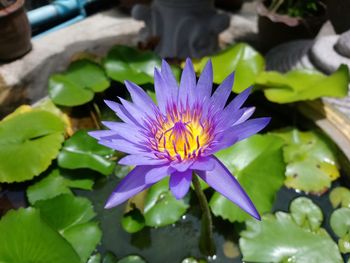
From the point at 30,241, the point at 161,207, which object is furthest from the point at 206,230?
the point at 30,241

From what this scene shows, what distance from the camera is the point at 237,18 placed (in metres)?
2.60

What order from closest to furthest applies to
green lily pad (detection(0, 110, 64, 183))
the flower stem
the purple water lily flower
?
the purple water lily flower, the flower stem, green lily pad (detection(0, 110, 64, 183))

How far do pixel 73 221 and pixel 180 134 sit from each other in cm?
50

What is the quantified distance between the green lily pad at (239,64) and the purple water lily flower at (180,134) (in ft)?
1.79

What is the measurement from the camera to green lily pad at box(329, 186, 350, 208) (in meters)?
1.06

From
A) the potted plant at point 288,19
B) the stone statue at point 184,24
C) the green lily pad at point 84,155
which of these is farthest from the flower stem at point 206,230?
the potted plant at point 288,19

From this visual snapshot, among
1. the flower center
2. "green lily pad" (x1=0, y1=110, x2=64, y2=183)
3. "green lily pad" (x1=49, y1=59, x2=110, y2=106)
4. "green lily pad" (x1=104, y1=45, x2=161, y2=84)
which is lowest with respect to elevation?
"green lily pad" (x1=0, y1=110, x2=64, y2=183)

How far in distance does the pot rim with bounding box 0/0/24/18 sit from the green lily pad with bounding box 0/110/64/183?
97 centimetres

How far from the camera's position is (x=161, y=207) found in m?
1.02

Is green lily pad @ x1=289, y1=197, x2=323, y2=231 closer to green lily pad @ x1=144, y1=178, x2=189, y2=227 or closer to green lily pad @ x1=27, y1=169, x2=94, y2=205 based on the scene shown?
green lily pad @ x1=144, y1=178, x2=189, y2=227

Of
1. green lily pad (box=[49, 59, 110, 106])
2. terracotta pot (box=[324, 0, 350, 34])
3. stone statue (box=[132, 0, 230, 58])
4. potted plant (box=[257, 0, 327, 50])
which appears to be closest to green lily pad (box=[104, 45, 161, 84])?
green lily pad (box=[49, 59, 110, 106])

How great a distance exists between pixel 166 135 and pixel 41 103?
728 millimetres

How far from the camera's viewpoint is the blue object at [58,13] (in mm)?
2369

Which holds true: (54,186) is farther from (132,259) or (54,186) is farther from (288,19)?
(288,19)
